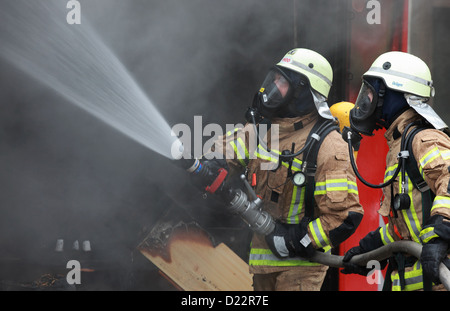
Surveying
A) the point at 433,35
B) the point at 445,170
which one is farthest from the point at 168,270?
the point at 433,35

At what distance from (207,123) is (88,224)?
121cm

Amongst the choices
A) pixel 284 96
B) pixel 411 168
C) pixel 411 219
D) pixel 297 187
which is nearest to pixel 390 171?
pixel 411 168

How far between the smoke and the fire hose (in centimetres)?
140

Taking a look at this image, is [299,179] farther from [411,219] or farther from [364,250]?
[411,219]

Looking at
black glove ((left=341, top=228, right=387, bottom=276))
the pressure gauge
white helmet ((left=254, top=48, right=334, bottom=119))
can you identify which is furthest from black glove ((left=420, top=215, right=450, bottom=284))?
white helmet ((left=254, top=48, right=334, bottom=119))

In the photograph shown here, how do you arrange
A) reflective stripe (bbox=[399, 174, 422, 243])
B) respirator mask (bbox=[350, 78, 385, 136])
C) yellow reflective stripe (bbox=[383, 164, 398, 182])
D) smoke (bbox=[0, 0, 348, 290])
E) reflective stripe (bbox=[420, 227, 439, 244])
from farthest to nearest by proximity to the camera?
smoke (bbox=[0, 0, 348, 290]), respirator mask (bbox=[350, 78, 385, 136]), yellow reflective stripe (bbox=[383, 164, 398, 182]), reflective stripe (bbox=[399, 174, 422, 243]), reflective stripe (bbox=[420, 227, 439, 244])

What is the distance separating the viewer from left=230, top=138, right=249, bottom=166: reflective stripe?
4.16 metres

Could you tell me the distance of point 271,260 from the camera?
4020 millimetres

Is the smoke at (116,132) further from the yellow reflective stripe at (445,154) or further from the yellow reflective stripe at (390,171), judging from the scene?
the yellow reflective stripe at (445,154)

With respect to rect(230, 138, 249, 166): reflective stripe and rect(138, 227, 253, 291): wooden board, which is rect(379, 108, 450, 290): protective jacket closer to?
rect(230, 138, 249, 166): reflective stripe

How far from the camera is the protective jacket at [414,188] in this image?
121 inches

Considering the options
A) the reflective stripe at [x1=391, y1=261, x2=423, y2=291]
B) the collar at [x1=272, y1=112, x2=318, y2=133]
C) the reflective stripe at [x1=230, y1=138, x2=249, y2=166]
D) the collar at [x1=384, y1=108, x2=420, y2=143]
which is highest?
the collar at [x1=272, y1=112, x2=318, y2=133]

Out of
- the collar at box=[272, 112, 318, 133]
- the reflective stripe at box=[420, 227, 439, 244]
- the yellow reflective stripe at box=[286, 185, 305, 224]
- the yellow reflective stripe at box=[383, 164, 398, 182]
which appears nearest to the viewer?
the reflective stripe at box=[420, 227, 439, 244]

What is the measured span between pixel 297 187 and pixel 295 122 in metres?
0.43
